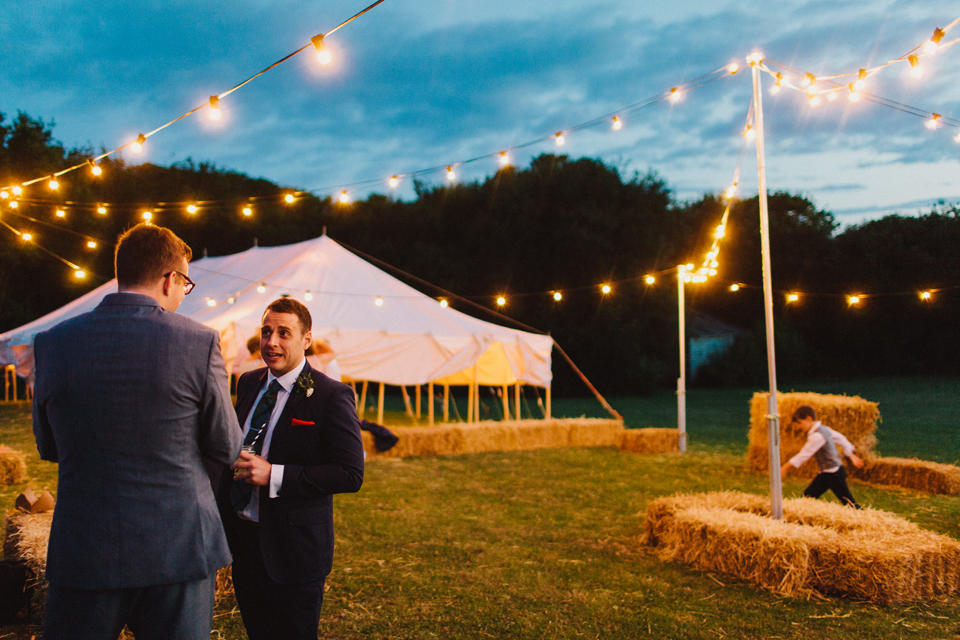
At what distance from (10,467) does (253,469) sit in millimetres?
6135

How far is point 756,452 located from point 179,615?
26.1ft

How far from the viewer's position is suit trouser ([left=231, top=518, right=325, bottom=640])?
71.5 inches

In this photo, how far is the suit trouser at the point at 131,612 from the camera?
1.37 meters

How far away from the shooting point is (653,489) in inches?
272

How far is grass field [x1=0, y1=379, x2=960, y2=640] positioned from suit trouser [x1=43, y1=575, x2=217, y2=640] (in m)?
1.80

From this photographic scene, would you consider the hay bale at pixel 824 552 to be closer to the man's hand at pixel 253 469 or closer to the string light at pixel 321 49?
the man's hand at pixel 253 469

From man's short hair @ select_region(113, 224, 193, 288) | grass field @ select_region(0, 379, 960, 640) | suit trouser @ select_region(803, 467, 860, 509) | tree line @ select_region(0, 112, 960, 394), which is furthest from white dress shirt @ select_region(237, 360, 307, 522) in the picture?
tree line @ select_region(0, 112, 960, 394)

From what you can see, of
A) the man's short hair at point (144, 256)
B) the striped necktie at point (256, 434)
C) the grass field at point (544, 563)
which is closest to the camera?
the man's short hair at point (144, 256)

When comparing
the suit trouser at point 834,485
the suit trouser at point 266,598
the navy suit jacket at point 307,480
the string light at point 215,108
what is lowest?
the suit trouser at point 834,485

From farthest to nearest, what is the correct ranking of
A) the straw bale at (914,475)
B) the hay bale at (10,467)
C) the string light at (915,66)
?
the straw bale at (914,475), the hay bale at (10,467), the string light at (915,66)

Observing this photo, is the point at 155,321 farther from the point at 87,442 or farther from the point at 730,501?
the point at 730,501

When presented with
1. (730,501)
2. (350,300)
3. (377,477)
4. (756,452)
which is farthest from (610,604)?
(350,300)

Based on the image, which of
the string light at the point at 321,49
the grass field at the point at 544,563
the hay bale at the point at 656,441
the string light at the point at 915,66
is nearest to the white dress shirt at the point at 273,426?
the grass field at the point at 544,563

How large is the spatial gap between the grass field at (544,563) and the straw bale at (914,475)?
0.31 m
